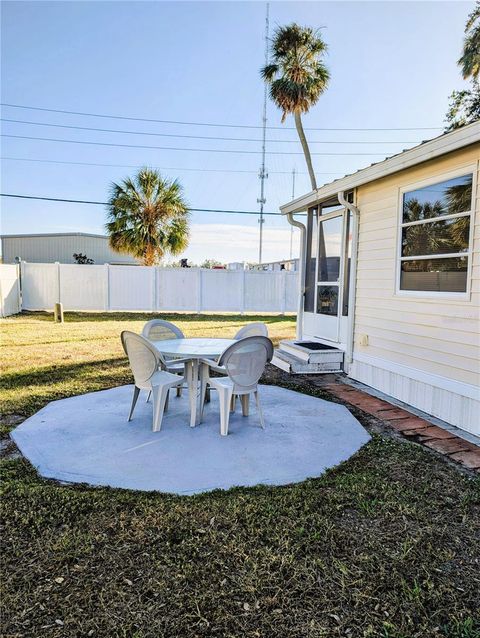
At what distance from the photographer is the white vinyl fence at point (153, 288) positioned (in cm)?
1498

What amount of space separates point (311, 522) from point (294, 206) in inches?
237

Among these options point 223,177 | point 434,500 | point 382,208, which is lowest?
point 434,500

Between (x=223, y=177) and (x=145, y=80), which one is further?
(x=223, y=177)

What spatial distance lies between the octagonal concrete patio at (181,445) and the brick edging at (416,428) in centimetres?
38

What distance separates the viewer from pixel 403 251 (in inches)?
194

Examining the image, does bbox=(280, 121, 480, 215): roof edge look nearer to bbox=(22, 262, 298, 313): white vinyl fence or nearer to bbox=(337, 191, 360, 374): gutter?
bbox=(337, 191, 360, 374): gutter

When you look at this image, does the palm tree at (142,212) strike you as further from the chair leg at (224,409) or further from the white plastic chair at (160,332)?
the chair leg at (224,409)

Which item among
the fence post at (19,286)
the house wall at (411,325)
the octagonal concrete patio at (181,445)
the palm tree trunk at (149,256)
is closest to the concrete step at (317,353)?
the house wall at (411,325)

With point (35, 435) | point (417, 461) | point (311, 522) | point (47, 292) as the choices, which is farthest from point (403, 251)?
point (47, 292)

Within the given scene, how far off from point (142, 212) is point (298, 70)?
24.8 ft

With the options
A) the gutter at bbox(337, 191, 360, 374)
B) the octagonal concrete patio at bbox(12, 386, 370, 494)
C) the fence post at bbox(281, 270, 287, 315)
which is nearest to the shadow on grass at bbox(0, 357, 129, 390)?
the octagonal concrete patio at bbox(12, 386, 370, 494)

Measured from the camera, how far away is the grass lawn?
165 cm

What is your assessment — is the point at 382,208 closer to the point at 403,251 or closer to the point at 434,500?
the point at 403,251

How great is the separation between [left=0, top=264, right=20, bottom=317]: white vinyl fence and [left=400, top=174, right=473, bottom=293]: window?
1199cm
